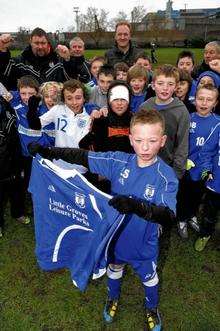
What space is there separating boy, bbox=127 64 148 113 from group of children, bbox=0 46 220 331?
0.6 inches

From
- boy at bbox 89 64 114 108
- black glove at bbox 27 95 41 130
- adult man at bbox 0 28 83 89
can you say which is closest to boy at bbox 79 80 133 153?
black glove at bbox 27 95 41 130

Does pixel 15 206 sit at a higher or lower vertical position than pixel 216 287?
higher

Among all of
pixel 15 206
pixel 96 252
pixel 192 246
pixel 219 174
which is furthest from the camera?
pixel 15 206

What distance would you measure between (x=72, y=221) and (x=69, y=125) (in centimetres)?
169

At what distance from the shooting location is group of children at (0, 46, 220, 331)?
9.78ft

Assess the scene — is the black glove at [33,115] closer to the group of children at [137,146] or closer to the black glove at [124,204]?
the group of children at [137,146]

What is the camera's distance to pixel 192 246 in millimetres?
4773

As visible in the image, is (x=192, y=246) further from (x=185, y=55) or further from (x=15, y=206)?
(x=185, y=55)

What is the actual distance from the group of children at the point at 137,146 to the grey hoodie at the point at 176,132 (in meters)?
0.01

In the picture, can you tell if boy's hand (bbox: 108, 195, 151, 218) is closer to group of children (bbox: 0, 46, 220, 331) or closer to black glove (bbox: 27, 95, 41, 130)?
group of children (bbox: 0, 46, 220, 331)

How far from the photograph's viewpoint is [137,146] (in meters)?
2.96

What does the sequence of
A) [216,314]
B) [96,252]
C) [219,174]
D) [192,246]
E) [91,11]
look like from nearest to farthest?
[96,252] < [216,314] < [219,174] < [192,246] < [91,11]

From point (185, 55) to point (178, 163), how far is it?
3262mm

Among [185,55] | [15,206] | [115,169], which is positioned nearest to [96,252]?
[115,169]
